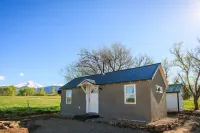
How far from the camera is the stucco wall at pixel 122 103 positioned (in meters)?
11.8

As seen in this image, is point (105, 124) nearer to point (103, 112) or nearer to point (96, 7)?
point (103, 112)

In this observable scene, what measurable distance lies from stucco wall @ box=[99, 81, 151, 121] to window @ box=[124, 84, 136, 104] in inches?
10.0

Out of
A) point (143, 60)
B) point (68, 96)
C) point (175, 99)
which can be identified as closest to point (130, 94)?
point (68, 96)

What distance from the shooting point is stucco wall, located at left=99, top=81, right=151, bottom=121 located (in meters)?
11.8

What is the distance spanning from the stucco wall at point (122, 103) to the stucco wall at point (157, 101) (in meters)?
0.59

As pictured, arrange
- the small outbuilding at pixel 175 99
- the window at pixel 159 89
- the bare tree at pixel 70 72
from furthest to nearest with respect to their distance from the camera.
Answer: the bare tree at pixel 70 72
the small outbuilding at pixel 175 99
the window at pixel 159 89

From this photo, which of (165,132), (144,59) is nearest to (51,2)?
(165,132)

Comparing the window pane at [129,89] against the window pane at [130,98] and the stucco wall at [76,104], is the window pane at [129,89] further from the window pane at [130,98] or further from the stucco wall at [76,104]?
the stucco wall at [76,104]

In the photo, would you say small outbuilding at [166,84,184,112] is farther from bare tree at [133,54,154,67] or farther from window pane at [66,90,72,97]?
bare tree at [133,54,154,67]

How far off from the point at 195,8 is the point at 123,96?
867 centimetres

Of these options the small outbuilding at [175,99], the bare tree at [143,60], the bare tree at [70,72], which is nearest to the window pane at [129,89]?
the small outbuilding at [175,99]

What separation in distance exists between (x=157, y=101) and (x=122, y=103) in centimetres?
260

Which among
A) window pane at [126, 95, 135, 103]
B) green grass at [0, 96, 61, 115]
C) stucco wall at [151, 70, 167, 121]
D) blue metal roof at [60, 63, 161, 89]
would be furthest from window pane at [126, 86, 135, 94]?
green grass at [0, 96, 61, 115]

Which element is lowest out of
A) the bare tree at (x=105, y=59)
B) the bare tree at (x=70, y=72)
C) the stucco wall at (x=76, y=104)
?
the stucco wall at (x=76, y=104)
